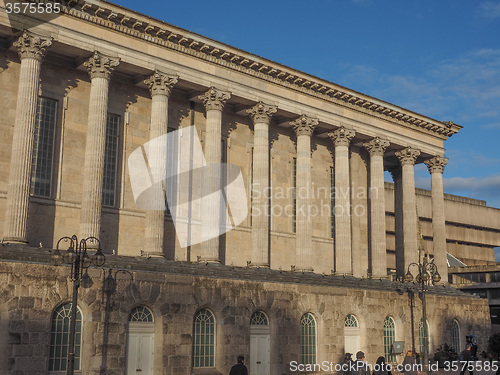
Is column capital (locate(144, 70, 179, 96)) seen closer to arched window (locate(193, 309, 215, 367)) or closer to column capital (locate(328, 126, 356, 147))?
arched window (locate(193, 309, 215, 367))

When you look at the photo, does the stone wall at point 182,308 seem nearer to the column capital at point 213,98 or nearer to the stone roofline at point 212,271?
the stone roofline at point 212,271

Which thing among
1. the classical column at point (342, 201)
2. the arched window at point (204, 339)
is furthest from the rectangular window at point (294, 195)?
the arched window at point (204, 339)

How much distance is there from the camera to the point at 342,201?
150 ft

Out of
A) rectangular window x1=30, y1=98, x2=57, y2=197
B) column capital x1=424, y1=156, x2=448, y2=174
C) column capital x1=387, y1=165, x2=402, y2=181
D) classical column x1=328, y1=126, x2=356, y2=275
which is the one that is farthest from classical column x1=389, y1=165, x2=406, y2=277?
rectangular window x1=30, y1=98, x2=57, y2=197

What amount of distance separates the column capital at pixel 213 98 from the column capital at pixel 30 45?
1056 centimetres

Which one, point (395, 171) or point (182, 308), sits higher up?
point (395, 171)

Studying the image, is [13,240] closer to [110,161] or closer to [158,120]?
[110,161]

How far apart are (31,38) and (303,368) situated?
22.8 m

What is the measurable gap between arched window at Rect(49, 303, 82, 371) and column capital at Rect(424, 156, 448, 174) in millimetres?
35456

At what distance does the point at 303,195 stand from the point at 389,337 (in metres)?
11.0

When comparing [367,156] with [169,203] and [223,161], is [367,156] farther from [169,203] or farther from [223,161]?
[169,203]

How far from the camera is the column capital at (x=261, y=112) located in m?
41.3

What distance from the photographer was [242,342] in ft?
106

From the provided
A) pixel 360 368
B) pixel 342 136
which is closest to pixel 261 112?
pixel 342 136
